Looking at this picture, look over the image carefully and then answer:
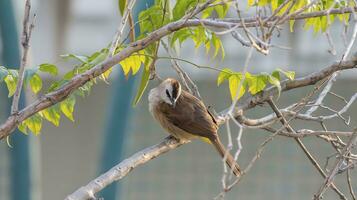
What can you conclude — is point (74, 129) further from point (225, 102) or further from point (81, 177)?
point (225, 102)

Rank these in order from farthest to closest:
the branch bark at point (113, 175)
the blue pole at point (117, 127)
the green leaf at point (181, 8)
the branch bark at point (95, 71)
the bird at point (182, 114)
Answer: the blue pole at point (117, 127) → the bird at point (182, 114) → the green leaf at point (181, 8) → the branch bark at point (113, 175) → the branch bark at point (95, 71)

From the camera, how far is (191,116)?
17.4 ft

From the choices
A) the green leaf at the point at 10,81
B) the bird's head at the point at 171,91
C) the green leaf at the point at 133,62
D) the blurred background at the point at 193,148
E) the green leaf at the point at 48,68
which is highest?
the green leaf at the point at 48,68

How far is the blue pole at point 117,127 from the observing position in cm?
733

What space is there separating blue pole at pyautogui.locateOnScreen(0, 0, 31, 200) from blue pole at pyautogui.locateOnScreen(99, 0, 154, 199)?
26.3 inches

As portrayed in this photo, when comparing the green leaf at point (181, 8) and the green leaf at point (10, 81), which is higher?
the green leaf at point (181, 8)

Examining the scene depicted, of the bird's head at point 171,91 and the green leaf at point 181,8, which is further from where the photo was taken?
the bird's head at point 171,91

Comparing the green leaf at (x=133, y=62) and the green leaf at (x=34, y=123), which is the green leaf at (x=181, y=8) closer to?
the green leaf at (x=133, y=62)

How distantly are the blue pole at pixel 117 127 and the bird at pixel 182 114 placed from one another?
5.90ft

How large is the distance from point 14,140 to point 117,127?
855 mm

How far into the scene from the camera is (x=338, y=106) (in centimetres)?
962

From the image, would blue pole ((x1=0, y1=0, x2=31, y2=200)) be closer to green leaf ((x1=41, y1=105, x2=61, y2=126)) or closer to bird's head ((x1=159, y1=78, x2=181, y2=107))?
bird's head ((x1=159, y1=78, x2=181, y2=107))

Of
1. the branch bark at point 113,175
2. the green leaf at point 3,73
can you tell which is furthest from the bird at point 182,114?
the green leaf at point 3,73

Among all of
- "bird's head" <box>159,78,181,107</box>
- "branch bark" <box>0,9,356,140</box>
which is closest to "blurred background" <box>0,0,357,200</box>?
"bird's head" <box>159,78,181,107</box>
